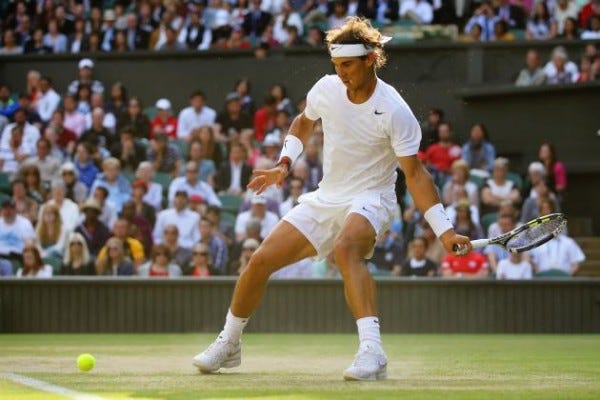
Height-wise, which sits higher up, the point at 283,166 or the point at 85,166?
the point at 85,166

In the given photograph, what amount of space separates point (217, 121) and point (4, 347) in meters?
8.77

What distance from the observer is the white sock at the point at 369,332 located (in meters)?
7.88

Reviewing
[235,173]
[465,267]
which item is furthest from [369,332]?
[235,173]

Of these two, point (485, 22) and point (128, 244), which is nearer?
point (128, 244)

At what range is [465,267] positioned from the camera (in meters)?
15.4

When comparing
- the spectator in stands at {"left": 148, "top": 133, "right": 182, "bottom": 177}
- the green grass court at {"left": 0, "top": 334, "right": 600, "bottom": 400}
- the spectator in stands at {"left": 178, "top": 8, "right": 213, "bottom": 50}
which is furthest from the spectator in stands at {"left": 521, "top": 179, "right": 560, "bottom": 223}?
the spectator in stands at {"left": 178, "top": 8, "right": 213, "bottom": 50}

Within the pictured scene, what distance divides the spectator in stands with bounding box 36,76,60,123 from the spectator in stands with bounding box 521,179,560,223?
7560mm

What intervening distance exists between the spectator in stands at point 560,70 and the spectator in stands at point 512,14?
4.65 feet

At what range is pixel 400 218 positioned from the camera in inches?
686

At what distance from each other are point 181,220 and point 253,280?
8978mm

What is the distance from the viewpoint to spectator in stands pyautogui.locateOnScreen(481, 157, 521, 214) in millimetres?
17609

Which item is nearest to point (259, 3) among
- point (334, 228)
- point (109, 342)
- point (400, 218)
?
point (400, 218)

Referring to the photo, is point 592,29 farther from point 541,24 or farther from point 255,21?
point 255,21

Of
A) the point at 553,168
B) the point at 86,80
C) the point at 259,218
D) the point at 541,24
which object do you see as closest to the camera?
Result: the point at 259,218
